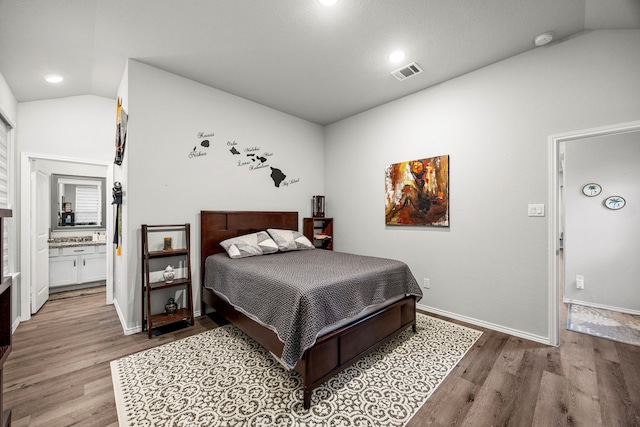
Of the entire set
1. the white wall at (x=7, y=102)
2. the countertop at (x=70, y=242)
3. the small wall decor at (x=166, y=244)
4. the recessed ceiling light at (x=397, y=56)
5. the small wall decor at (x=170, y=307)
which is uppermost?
the recessed ceiling light at (x=397, y=56)

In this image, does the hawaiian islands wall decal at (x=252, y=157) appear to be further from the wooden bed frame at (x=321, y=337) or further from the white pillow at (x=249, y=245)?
the white pillow at (x=249, y=245)

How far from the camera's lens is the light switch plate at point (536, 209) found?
8.44 feet

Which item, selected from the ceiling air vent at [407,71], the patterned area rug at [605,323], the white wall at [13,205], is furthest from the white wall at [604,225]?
the white wall at [13,205]

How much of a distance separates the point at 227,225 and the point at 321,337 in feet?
7.03

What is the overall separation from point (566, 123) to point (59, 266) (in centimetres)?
666

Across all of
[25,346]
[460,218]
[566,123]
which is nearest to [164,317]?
[25,346]

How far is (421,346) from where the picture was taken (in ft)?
8.26

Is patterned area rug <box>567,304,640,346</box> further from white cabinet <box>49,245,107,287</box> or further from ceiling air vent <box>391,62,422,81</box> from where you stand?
white cabinet <box>49,245,107,287</box>

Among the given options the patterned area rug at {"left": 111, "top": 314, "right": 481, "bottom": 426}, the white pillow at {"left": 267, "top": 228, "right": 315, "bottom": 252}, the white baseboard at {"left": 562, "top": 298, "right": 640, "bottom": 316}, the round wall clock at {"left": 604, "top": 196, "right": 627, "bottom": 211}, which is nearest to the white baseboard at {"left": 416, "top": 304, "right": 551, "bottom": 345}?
the patterned area rug at {"left": 111, "top": 314, "right": 481, "bottom": 426}

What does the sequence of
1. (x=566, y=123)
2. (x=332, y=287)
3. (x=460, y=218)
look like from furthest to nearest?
(x=460, y=218)
(x=566, y=123)
(x=332, y=287)

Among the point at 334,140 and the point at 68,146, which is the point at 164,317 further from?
the point at 334,140

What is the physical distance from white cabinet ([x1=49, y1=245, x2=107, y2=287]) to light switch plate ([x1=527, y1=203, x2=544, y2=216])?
6030 mm

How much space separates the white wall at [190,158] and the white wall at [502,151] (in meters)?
1.66

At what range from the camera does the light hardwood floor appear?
1666mm
